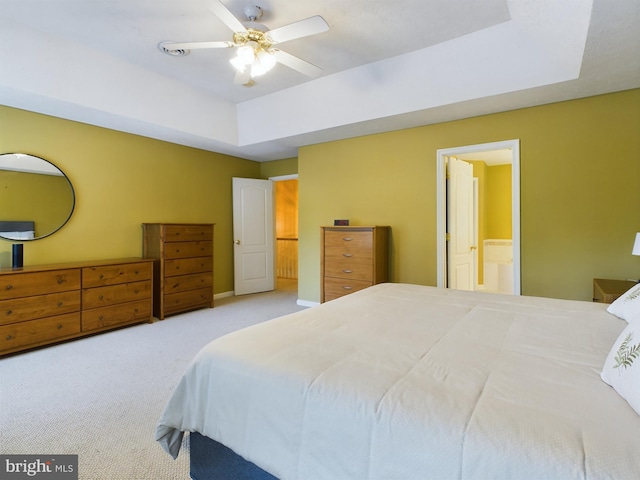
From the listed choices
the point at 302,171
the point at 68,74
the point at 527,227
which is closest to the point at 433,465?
the point at 527,227

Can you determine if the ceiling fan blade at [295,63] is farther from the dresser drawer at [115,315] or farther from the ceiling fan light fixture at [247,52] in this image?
the dresser drawer at [115,315]

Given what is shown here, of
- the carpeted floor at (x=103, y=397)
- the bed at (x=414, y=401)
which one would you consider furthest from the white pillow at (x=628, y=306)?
the carpeted floor at (x=103, y=397)

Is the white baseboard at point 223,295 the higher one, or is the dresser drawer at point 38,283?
the dresser drawer at point 38,283

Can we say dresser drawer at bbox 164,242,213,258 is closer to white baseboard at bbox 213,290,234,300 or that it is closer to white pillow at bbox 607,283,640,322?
white baseboard at bbox 213,290,234,300

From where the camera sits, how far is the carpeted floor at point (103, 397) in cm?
169

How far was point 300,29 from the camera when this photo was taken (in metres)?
2.21

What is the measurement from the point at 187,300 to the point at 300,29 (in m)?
3.64

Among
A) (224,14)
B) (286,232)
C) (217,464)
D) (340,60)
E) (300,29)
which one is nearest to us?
(217,464)

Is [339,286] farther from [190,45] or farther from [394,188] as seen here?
[190,45]

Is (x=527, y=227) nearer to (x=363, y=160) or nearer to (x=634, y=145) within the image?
(x=634, y=145)

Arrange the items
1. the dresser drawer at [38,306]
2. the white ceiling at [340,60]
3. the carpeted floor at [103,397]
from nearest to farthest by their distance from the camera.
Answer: the carpeted floor at [103,397] → the white ceiling at [340,60] → the dresser drawer at [38,306]

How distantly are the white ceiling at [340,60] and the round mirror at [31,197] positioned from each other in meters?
0.60

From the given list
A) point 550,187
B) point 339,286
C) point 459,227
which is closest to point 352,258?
point 339,286

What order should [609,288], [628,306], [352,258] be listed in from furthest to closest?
1. [352,258]
2. [609,288]
3. [628,306]
